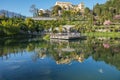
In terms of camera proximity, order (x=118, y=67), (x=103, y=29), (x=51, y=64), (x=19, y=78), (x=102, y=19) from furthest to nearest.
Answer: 1. (x=102, y=19)
2. (x=103, y=29)
3. (x=51, y=64)
4. (x=118, y=67)
5. (x=19, y=78)

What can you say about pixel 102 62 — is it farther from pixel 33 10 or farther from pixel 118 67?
pixel 33 10

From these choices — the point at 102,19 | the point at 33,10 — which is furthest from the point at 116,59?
the point at 33,10

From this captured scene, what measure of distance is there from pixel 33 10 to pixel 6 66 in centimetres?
6493

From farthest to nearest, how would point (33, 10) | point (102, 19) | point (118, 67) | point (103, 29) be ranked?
point (33, 10)
point (102, 19)
point (103, 29)
point (118, 67)

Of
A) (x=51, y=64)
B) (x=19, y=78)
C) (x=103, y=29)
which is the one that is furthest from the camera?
(x=103, y=29)

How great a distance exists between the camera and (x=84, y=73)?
47.0 ft

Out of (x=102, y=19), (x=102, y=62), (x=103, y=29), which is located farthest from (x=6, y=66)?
(x=102, y=19)

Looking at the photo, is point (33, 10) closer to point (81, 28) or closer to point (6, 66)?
point (81, 28)

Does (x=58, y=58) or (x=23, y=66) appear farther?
(x=58, y=58)

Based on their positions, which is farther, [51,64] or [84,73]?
[51,64]

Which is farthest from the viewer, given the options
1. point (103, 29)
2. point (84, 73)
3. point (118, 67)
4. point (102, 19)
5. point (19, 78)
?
point (102, 19)

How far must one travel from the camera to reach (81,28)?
167ft

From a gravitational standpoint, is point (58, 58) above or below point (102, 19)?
below

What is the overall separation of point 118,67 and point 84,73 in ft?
9.23
